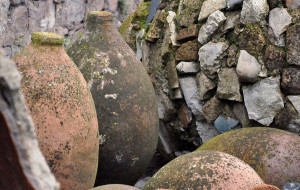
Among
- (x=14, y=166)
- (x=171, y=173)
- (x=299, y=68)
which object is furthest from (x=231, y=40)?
(x=14, y=166)

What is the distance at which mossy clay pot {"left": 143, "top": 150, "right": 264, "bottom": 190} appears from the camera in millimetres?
1900

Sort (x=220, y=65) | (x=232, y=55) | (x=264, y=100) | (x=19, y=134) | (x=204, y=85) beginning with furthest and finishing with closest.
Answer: (x=204, y=85) → (x=220, y=65) → (x=232, y=55) → (x=264, y=100) → (x=19, y=134)

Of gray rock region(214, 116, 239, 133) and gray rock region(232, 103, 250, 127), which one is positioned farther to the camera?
gray rock region(214, 116, 239, 133)

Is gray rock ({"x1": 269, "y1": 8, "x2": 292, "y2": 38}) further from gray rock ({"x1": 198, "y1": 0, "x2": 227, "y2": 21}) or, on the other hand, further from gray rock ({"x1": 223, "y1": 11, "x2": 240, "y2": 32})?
gray rock ({"x1": 198, "y1": 0, "x2": 227, "y2": 21})

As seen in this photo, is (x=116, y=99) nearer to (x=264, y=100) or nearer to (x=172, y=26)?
(x=264, y=100)

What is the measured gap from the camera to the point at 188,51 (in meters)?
3.63

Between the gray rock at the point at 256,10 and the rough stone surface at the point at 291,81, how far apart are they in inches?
17.6

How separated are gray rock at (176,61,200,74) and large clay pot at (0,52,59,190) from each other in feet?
9.70

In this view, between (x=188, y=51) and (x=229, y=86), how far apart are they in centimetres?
54

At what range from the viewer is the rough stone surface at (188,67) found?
3601 mm

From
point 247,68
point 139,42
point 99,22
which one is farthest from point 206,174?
point 139,42

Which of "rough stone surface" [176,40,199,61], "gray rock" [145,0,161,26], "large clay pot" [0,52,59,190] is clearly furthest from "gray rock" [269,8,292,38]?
"large clay pot" [0,52,59,190]

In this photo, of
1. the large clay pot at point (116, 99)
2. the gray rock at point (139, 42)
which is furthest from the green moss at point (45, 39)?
the gray rock at point (139, 42)

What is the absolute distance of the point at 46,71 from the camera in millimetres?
1943
